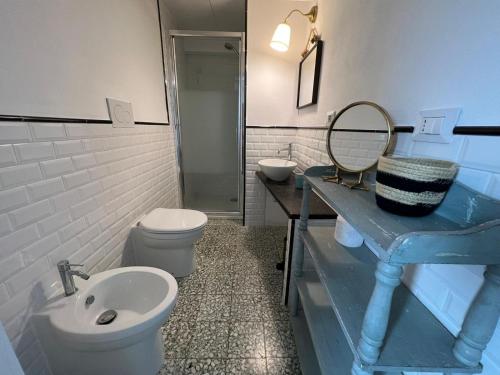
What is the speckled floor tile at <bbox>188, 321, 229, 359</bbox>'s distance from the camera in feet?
3.67

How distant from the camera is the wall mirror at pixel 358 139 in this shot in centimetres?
84

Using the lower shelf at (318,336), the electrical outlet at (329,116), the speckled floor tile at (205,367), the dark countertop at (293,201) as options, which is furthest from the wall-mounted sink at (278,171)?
the speckled floor tile at (205,367)

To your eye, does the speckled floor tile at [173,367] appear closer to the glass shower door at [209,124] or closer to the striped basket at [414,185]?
the striped basket at [414,185]

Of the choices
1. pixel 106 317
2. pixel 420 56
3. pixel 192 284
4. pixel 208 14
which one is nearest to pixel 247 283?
pixel 192 284

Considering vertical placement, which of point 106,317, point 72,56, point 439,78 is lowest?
point 106,317

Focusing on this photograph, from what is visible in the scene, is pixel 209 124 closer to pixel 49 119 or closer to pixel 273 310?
pixel 49 119

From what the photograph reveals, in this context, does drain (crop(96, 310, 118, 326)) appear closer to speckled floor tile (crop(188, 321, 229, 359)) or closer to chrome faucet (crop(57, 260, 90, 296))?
chrome faucet (crop(57, 260, 90, 296))

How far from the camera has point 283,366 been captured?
107 centimetres

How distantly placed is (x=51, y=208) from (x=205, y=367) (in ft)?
3.43

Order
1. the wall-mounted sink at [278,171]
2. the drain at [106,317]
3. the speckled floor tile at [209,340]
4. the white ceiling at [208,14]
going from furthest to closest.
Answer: the white ceiling at [208,14], the wall-mounted sink at [278,171], the speckled floor tile at [209,340], the drain at [106,317]

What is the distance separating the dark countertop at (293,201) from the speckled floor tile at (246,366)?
0.78 meters

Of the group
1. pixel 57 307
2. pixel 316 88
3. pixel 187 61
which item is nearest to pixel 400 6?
pixel 316 88

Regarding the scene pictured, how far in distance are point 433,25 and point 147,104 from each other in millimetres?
1789

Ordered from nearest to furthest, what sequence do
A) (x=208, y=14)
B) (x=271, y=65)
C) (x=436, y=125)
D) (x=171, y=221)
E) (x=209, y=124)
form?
(x=436, y=125), (x=171, y=221), (x=271, y=65), (x=208, y=14), (x=209, y=124)
